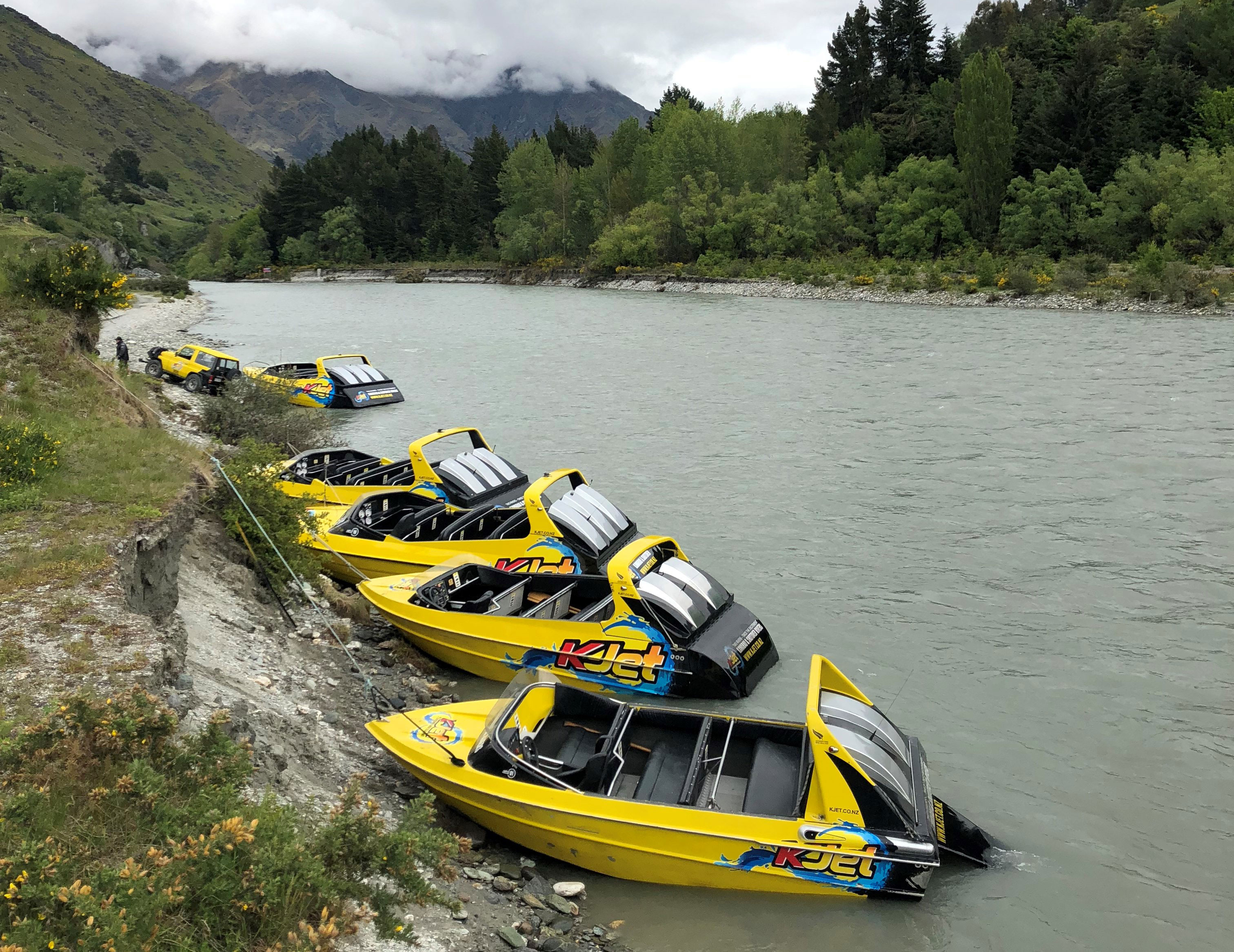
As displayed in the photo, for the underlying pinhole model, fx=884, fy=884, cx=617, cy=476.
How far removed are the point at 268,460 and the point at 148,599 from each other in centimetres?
465

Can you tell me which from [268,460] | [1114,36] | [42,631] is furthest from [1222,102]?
[42,631]

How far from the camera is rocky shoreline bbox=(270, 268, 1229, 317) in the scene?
45.9 metres

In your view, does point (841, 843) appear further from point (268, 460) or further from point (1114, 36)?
point (1114, 36)

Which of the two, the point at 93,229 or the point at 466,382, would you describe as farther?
the point at 93,229

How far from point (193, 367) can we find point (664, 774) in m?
28.0

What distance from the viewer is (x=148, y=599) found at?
9453 mm

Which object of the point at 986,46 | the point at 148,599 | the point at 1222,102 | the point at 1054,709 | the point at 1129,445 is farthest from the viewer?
the point at 986,46

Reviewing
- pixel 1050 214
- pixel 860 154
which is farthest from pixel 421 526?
pixel 860 154

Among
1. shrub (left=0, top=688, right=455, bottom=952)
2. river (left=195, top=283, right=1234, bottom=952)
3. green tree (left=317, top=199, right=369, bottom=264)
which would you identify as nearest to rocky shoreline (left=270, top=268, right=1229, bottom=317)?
green tree (left=317, top=199, right=369, bottom=264)

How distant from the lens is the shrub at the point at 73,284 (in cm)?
1709

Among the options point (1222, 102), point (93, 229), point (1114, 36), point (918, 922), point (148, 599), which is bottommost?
point (918, 922)

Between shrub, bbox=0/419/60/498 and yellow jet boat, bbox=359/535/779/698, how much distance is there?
445cm

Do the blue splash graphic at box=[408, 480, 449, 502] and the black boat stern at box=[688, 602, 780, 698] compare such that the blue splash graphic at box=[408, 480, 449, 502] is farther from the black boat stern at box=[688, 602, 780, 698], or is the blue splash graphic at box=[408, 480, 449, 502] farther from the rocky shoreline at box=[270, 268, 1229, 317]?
the rocky shoreline at box=[270, 268, 1229, 317]

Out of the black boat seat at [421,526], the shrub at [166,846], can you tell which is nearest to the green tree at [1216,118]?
the black boat seat at [421,526]
